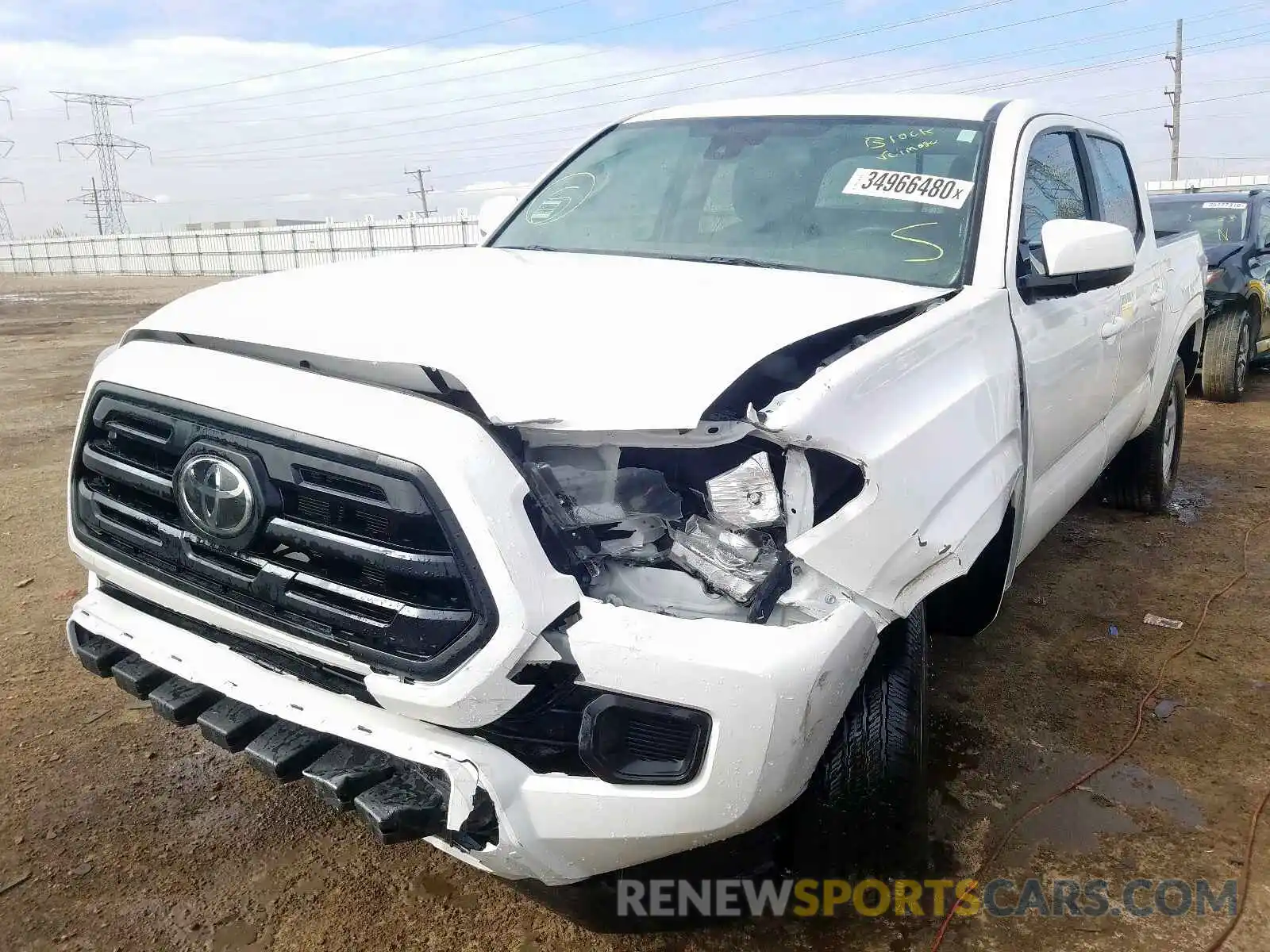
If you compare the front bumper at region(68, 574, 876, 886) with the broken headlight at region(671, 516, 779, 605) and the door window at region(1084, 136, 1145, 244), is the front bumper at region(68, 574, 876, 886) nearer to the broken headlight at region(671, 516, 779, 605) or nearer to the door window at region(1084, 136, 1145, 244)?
the broken headlight at region(671, 516, 779, 605)

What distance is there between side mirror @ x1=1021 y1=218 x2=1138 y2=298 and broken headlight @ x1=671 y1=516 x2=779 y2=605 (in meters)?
1.34

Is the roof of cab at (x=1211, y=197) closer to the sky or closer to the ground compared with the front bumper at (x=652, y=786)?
closer to the sky

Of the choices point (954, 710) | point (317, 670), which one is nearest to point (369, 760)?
point (317, 670)

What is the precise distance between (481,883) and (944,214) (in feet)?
7.01

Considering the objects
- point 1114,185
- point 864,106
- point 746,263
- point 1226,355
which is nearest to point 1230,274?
point 1226,355

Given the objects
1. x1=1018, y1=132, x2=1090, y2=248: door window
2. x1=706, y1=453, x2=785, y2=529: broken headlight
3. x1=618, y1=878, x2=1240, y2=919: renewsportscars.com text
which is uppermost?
x1=1018, y1=132, x2=1090, y2=248: door window

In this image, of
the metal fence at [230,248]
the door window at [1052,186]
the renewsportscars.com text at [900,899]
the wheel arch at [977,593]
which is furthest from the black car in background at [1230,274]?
the metal fence at [230,248]

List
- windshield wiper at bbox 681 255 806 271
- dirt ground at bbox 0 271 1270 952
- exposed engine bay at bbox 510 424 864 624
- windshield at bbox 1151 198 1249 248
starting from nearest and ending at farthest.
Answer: exposed engine bay at bbox 510 424 864 624
dirt ground at bbox 0 271 1270 952
windshield wiper at bbox 681 255 806 271
windshield at bbox 1151 198 1249 248

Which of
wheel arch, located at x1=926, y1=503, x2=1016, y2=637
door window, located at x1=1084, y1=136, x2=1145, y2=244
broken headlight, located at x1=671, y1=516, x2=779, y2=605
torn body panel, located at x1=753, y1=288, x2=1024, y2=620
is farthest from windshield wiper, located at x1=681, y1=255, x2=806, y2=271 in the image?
door window, located at x1=1084, y1=136, x2=1145, y2=244

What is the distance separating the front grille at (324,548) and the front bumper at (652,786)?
0.51 feet

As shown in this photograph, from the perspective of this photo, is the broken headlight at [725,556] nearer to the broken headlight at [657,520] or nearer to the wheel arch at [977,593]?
the broken headlight at [657,520]

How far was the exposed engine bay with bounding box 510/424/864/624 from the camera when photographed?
175 centimetres

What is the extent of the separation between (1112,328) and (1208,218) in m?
6.11

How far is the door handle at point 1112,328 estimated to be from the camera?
3.30 m
